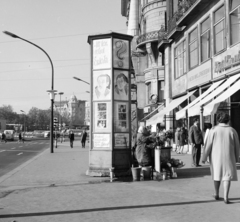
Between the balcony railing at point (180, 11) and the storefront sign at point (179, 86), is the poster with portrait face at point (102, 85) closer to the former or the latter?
the balcony railing at point (180, 11)

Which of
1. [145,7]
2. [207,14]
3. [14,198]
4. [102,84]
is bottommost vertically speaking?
[14,198]

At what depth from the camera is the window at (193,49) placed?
66.3ft

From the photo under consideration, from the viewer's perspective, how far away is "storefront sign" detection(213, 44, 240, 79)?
47.9ft

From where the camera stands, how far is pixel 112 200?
727 cm

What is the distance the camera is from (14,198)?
7703mm

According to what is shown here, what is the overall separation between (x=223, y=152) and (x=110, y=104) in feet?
15.6

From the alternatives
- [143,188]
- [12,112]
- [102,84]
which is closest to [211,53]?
[102,84]

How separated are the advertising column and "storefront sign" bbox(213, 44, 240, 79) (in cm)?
556

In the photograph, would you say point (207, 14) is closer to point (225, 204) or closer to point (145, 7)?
point (225, 204)

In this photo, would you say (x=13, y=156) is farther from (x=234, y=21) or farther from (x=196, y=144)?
(x=234, y=21)

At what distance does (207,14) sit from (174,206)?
13.9 metres

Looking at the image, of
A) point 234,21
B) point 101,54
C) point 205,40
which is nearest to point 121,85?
point 101,54

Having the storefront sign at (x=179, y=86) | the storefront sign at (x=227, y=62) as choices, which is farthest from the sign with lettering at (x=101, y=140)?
the storefront sign at (x=179, y=86)

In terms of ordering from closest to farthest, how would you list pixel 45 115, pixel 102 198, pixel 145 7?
pixel 102 198 < pixel 145 7 < pixel 45 115
